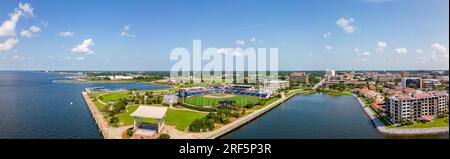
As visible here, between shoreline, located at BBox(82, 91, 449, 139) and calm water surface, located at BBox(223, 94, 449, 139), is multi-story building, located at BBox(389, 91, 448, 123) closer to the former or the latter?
shoreline, located at BBox(82, 91, 449, 139)

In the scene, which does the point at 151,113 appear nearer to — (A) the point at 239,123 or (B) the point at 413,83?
(A) the point at 239,123

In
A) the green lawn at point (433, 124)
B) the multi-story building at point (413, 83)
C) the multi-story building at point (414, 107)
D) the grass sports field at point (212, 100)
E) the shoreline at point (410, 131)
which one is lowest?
the shoreline at point (410, 131)

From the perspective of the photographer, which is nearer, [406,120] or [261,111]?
[406,120]

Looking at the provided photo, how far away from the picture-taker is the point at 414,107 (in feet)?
20.4

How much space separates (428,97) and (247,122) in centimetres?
445

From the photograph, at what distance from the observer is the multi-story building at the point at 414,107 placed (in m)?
6.07

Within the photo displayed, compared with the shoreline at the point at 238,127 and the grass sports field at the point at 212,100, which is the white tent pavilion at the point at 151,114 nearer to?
the shoreline at the point at 238,127

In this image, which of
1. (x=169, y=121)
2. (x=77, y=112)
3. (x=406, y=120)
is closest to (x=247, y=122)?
(x=169, y=121)

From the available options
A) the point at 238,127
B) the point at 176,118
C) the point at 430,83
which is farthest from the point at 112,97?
the point at 430,83

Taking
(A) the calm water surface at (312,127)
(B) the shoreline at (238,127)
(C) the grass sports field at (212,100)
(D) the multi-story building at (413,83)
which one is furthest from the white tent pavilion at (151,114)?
(D) the multi-story building at (413,83)

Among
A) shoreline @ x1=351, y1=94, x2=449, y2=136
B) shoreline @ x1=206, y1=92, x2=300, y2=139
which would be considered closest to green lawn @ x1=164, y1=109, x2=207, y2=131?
shoreline @ x1=206, y1=92, x2=300, y2=139

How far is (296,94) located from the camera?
14.2 meters
